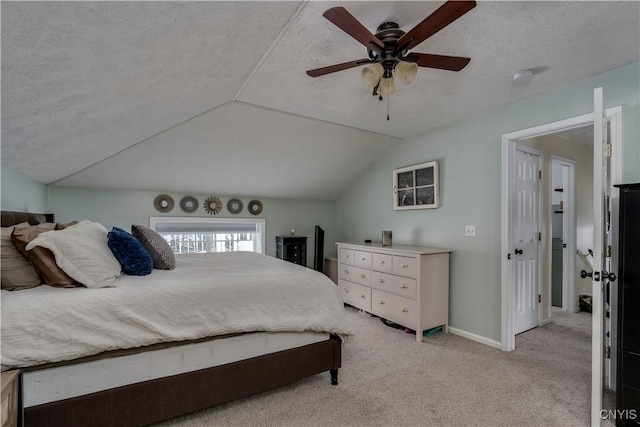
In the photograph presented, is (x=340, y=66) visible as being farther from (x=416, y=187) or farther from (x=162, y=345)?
(x=416, y=187)

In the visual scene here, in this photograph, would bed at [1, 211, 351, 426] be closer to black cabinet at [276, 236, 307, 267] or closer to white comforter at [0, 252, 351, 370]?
white comforter at [0, 252, 351, 370]

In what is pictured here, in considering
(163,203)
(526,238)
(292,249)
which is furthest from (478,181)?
(163,203)

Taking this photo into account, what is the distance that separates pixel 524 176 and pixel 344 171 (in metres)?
Answer: 2.30

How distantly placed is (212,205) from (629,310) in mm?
4378

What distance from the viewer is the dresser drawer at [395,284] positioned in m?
3.06

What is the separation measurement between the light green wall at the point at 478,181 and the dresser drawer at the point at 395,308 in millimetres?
546

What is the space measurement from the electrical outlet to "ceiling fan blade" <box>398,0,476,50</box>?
7.11 ft

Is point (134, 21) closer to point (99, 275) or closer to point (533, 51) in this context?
point (99, 275)

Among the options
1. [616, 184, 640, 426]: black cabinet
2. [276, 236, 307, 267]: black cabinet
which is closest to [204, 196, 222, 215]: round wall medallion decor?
[276, 236, 307, 267]: black cabinet

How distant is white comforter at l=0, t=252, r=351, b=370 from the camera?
4.51ft

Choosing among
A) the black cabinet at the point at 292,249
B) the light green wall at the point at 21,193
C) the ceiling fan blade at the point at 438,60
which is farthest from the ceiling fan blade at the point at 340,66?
the black cabinet at the point at 292,249

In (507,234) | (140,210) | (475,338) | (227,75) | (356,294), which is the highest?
(227,75)

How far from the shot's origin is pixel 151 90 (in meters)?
2.11

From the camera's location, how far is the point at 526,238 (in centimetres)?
328
